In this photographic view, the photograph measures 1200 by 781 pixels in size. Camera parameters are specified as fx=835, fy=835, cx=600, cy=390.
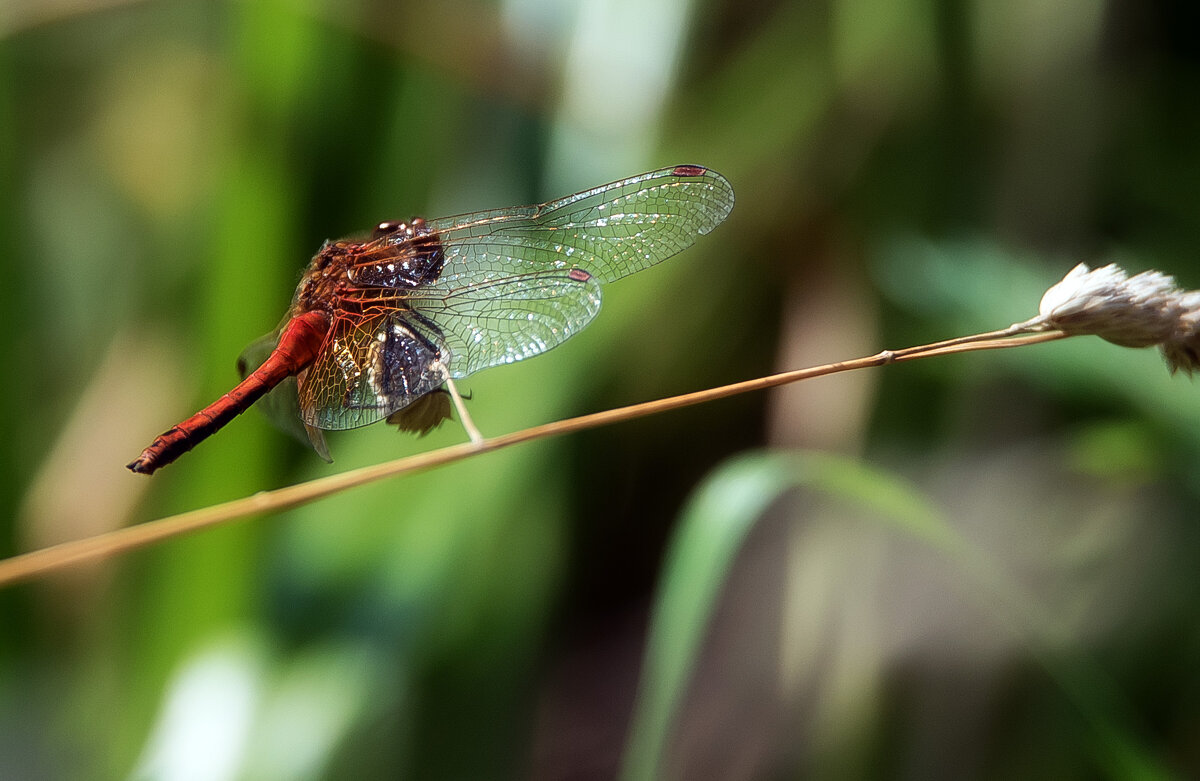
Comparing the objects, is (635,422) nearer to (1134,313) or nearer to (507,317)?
(507,317)

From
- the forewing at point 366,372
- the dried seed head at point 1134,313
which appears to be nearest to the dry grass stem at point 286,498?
the dried seed head at point 1134,313

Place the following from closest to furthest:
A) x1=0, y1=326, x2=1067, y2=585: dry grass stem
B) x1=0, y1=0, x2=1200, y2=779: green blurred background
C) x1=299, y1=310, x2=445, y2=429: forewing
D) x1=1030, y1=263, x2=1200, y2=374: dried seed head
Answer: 1. x1=0, y1=326, x2=1067, y2=585: dry grass stem
2. x1=1030, y1=263, x2=1200, y2=374: dried seed head
3. x1=299, y1=310, x2=445, y2=429: forewing
4. x1=0, y1=0, x2=1200, y2=779: green blurred background

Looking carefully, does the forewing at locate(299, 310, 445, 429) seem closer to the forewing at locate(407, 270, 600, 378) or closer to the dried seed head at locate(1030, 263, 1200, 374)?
the forewing at locate(407, 270, 600, 378)

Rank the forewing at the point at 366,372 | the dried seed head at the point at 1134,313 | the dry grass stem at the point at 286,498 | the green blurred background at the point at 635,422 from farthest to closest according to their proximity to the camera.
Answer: the green blurred background at the point at 635,422
the forewing at the point at 366,372
the dried seed head at the point at 1134,313
the dry grass stem at the point at 286,498

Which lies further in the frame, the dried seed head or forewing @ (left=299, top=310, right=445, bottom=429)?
forewing @ (left=299, top=310, right=445, bottom=429)

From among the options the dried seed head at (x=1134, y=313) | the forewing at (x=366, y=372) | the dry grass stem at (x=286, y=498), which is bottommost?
the dried seed head at (x=1134, y=313)

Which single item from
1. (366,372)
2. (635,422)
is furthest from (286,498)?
(635,422)

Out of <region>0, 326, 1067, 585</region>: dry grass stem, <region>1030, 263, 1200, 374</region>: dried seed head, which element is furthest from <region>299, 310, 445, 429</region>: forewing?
<region>1030, 263, 1200, 374</region>: dried seed head

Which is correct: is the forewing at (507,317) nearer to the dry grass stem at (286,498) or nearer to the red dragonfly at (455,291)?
the red dragonfly at (455,291)
